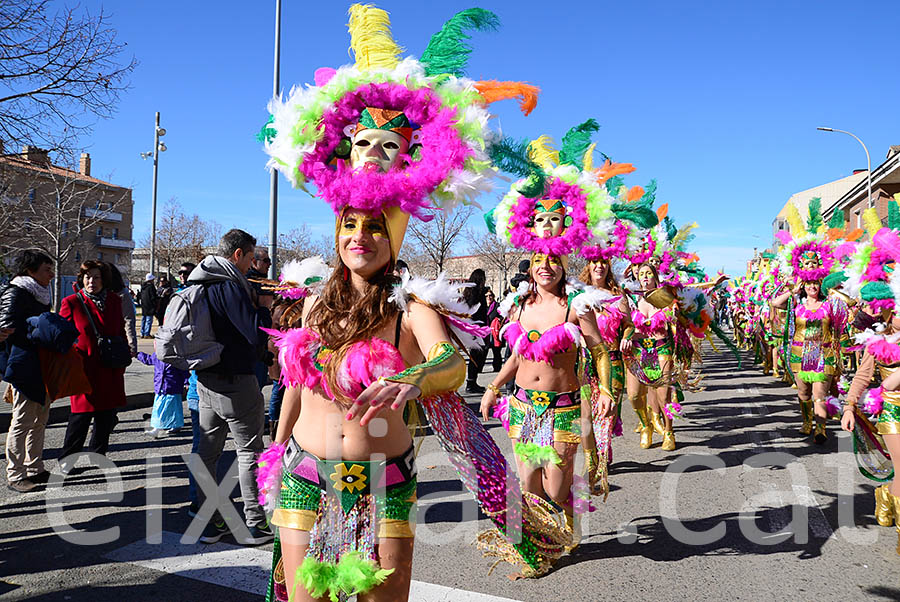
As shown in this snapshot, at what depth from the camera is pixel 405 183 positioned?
8.24 feet

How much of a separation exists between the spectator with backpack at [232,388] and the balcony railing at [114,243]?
6629 centimetres

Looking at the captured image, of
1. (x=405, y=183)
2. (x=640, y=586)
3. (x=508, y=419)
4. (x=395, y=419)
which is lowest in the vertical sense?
(x=640, y=586)

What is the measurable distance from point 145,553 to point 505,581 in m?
2.29

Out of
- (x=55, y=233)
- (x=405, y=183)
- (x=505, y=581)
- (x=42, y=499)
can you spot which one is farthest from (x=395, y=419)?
(x=55, y=233)

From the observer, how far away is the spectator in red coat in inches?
227

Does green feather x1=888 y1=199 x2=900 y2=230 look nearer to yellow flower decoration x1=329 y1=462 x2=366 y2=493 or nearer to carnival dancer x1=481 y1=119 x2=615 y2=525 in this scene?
carnival dancer x1=481 y1=119 x2=615 y2=525

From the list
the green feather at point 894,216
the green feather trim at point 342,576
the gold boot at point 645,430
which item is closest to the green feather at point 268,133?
the green feather trim at point 342,576

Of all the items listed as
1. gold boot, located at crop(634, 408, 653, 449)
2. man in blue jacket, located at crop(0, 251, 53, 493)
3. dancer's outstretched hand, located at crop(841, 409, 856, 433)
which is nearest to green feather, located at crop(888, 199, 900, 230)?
dancer's outstretched hand, located at crop(841, 409, 856, 433)

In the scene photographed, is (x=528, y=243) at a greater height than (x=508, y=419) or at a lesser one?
greater

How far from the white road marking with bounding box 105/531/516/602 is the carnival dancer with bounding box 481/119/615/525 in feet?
2.93

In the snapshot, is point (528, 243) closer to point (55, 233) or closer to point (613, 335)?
point (613, 335)

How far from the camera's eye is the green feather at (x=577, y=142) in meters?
5.20

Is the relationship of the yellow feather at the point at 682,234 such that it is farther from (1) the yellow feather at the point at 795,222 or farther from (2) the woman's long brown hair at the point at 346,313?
(2) the woman's long brown hair at the point at 346,313

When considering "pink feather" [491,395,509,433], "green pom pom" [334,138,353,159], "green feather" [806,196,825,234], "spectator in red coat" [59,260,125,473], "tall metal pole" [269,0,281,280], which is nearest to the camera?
"green pom pom" [334,138,353,159]
